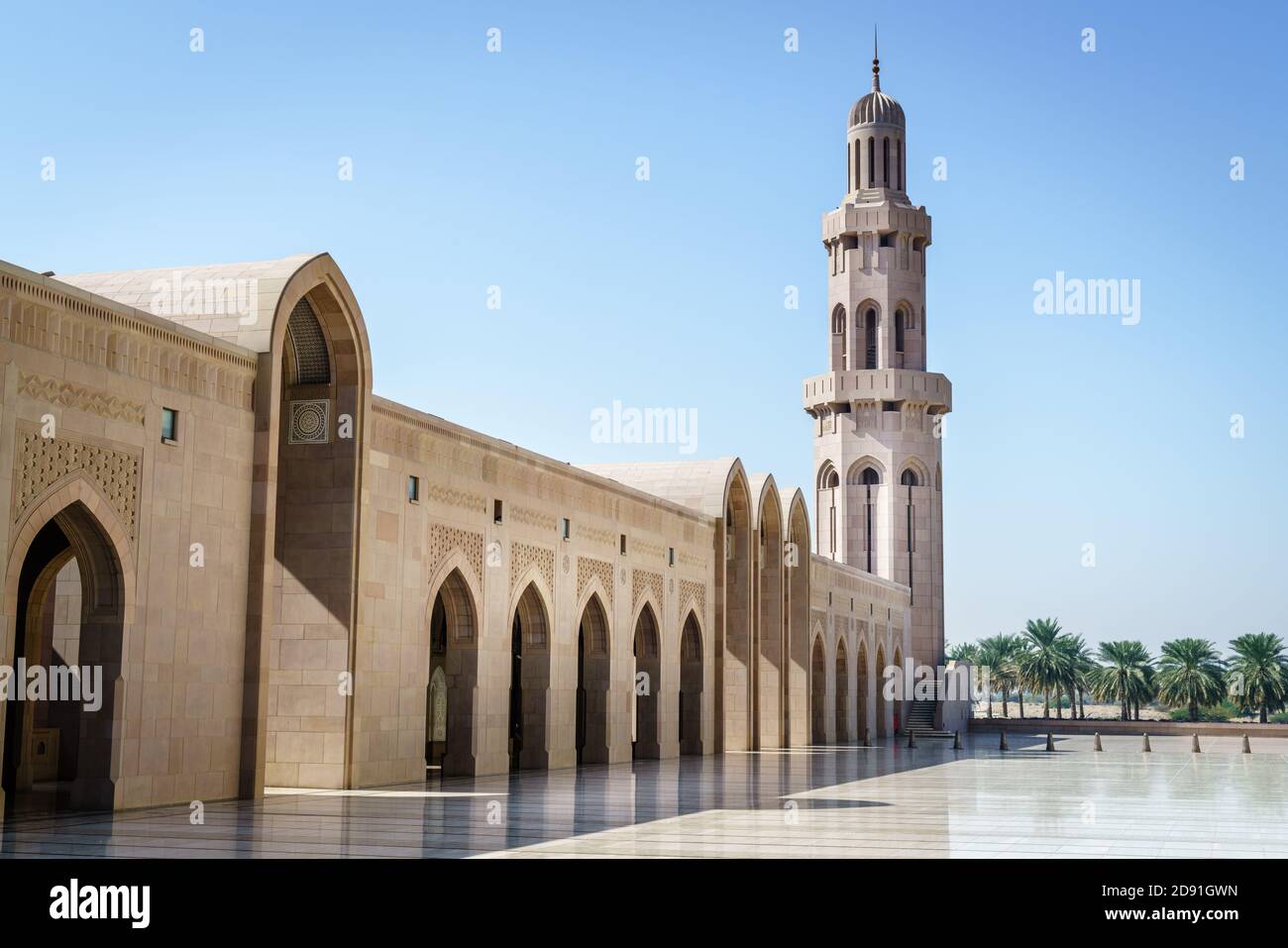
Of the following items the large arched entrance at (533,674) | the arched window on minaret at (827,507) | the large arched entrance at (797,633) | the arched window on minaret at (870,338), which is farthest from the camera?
A: the arched window on minaret at (870,338)

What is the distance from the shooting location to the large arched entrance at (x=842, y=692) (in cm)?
3481

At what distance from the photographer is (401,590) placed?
16.5m

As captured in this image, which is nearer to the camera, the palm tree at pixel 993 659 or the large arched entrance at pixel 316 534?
the large arched entrance at pixel 316 534

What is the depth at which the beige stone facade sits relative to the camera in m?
12.1

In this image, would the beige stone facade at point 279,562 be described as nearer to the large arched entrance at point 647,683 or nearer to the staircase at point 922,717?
the large arched entrance at point 647,683

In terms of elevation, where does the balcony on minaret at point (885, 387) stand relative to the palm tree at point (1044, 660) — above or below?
above

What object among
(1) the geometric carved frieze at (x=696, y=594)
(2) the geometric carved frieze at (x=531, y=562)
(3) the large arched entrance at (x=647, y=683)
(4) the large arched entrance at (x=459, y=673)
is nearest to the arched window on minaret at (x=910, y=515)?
(1) the geometric carved frieze at (x=696, y=594)

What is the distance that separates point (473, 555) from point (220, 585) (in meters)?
4.75

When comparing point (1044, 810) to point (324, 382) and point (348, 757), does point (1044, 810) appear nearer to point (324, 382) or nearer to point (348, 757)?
point (348, 757)

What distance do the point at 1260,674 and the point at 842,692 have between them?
25.9 m

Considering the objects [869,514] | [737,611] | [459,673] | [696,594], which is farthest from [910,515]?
[459,673]

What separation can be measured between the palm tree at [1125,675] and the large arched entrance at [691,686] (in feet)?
121

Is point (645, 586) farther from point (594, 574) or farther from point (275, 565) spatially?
point (275, 565)

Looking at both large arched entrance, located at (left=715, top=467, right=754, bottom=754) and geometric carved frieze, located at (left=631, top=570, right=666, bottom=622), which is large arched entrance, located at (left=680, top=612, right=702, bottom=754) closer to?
large arched entrance, located at (left=715, top=467, right=754, bottom=754)
